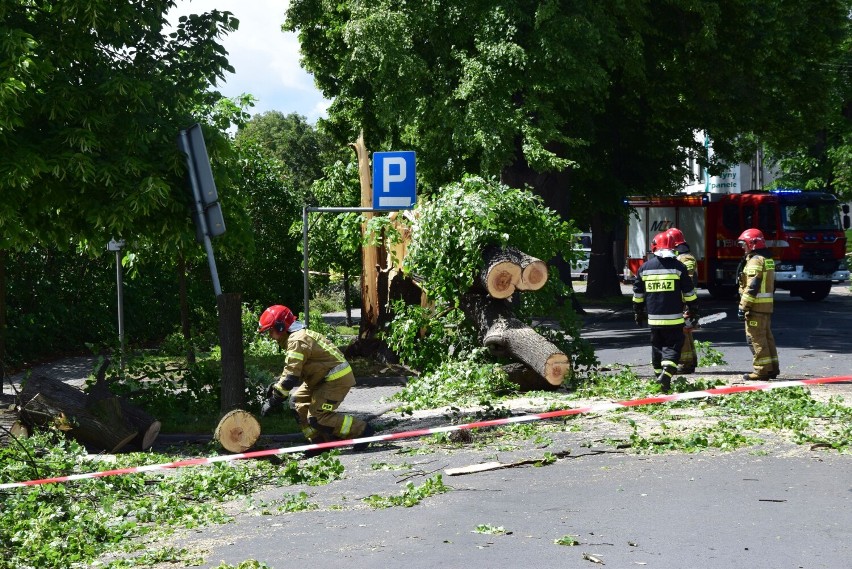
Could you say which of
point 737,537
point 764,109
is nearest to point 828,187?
point 764,109

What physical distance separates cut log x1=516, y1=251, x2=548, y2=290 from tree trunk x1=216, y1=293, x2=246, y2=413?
13.2 ft

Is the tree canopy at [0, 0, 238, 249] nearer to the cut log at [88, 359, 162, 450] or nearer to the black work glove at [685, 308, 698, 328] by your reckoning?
the cut log at [88, 359, 162, 450]

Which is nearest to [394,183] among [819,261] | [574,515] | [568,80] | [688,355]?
[688,355]

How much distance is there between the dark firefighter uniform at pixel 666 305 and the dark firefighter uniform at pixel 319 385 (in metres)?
3.53

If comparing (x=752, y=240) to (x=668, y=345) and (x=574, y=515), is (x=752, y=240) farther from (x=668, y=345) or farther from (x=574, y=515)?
(x=574, y=515)

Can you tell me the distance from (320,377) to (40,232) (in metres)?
3.61

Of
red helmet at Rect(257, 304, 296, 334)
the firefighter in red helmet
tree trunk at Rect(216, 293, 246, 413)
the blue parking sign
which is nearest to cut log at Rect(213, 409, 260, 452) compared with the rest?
the firefighter in red helmet

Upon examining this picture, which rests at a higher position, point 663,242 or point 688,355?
point 663,242

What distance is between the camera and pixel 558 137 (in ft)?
66.0

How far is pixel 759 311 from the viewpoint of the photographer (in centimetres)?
1258

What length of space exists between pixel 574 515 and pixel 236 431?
3.77 metres

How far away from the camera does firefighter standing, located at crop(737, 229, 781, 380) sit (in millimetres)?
12500

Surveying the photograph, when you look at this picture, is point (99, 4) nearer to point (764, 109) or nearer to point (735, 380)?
point (735, 380)

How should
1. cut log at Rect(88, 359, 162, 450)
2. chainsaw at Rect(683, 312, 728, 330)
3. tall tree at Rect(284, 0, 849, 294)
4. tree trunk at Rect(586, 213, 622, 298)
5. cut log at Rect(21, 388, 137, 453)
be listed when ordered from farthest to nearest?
tree trunk at Rect(586, 213, 622, 298), chainsaw at Rect(683, 312, 728, 330), tall tree at Rect(284, 0, 849, 294), cut log at Rect(88, 359, 162, 450), cut log at Rect(21, 388, 137, 453)
